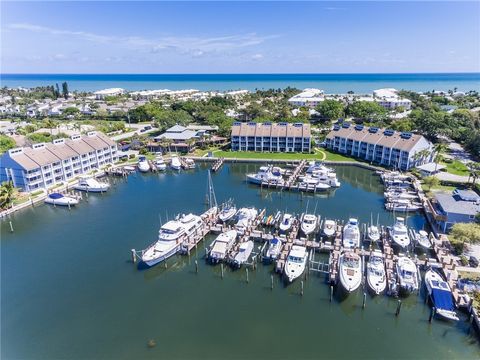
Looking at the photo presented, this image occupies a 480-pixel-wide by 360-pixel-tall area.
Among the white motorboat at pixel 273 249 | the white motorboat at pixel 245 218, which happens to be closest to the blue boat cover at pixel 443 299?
the white motorboat at pixel 273 249

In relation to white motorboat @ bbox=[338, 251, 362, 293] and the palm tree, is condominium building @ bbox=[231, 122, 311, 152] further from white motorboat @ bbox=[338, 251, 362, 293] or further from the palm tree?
the palm tree

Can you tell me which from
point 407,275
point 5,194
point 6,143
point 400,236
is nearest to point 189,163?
point 5,194

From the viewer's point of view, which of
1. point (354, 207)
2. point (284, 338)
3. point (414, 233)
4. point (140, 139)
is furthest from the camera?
point (140, 139)

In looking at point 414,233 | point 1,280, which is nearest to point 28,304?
point 1,280

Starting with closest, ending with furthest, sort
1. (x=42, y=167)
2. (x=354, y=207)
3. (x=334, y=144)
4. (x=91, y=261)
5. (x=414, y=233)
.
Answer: (x=91, y=261)
(x=414, y=233)
(x=354, y=207)
(x=42, y=167)
(x=334, y=144)

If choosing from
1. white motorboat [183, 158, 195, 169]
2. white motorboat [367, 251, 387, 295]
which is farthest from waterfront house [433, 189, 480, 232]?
white motorboat [183, 158, 195, 169]

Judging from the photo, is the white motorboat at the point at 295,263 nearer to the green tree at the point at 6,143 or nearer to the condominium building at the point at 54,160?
the condominium building at the point at 54,160

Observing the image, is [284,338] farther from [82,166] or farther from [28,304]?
[82,166]
